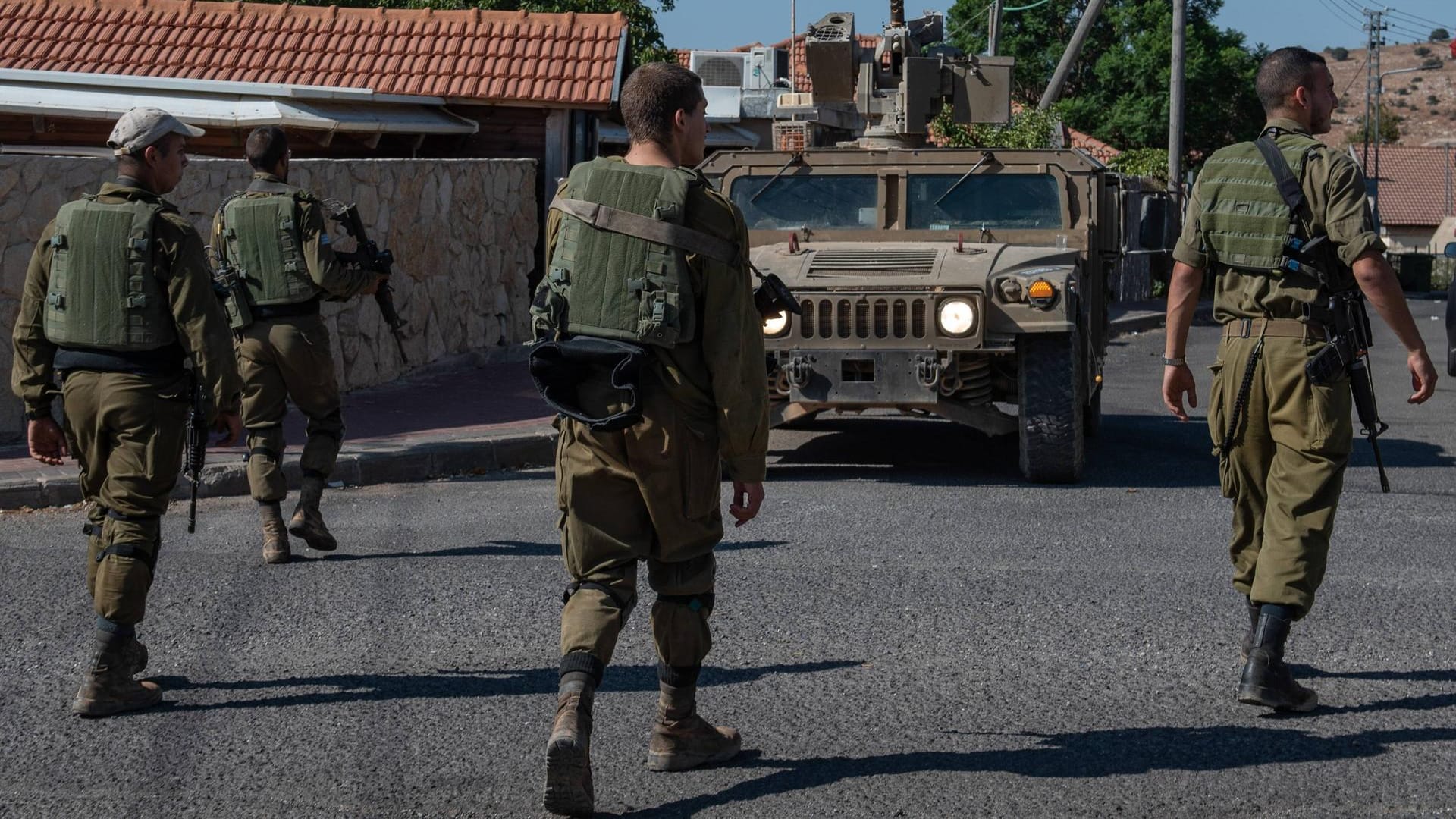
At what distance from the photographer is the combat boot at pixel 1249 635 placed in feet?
15.9

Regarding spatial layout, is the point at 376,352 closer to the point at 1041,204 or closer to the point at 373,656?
the point at 1041,204

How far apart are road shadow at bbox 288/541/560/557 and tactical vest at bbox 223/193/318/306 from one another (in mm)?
1059

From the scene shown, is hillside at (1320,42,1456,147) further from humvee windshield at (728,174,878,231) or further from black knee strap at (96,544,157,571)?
black knee strap at (96,544,157,571)

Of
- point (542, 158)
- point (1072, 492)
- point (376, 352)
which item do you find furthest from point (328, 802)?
point (542, 158)

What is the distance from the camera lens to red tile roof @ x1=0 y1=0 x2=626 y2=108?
17906 millimetres

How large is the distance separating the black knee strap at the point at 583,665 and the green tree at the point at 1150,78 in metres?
40.6

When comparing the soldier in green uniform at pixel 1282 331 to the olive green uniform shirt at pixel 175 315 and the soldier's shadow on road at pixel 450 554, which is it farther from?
the soldier's shadow on road at pixel 450 554

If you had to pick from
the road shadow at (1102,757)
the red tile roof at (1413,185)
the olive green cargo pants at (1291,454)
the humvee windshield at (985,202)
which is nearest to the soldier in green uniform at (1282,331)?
the olive green cargo pants at (1291,454)

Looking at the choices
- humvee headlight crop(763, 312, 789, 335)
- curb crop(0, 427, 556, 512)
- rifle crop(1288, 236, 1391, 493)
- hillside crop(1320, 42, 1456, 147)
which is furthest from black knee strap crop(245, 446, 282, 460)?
hillside crop(1320, 42, 1456, 147)

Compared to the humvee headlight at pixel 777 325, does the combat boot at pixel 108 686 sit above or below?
below

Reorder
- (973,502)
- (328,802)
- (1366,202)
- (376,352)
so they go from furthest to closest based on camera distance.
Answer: (376,352) < (973,502) < (1366,202) < (328,802)

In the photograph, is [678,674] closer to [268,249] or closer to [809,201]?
[268,249]

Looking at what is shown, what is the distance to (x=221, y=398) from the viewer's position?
495cm

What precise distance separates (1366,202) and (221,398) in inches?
127
